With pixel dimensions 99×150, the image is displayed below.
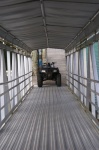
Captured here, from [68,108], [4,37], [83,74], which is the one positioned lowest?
[68,108]

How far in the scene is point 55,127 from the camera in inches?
185

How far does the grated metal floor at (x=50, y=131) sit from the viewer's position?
367 cm

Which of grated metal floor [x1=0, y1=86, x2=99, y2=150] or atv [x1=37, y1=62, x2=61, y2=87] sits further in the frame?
atv [x1=37, y1=62, x2=61, y2=87]

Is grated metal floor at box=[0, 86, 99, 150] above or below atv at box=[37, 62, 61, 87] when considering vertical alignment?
below

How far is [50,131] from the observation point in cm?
444

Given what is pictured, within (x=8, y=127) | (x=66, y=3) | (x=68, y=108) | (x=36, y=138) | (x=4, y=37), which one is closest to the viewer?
(x=66, y=3)

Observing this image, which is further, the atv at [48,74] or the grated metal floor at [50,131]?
the atv at [48,74]

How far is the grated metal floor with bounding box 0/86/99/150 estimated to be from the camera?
12.0ft

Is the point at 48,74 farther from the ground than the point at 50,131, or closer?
farther from the ground

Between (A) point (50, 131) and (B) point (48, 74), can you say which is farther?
(B) point (48, 74)

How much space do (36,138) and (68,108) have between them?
9.11ft

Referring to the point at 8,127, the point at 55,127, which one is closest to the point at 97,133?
the point at 55,127

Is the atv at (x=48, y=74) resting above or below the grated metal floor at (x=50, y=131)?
above

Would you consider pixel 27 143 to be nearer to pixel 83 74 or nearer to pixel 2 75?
pixel 2 75
